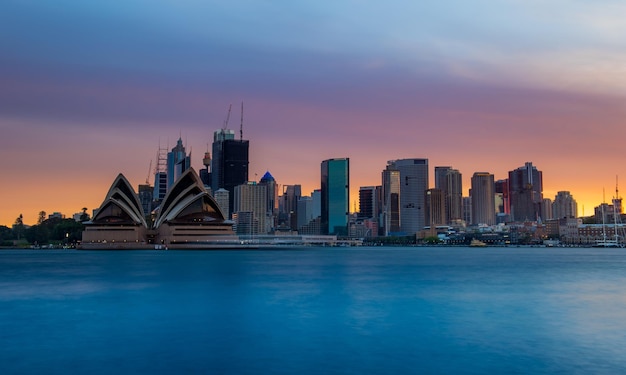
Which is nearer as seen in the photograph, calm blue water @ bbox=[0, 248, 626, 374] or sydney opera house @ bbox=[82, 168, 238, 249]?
calm blue water @ bbox=[0, 248, 626, 374]

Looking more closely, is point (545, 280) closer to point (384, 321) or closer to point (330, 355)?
point (384, 321)

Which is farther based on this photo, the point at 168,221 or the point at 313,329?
the point at 168,221

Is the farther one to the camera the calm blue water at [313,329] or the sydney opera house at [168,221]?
the sydney opera house at [168,221]

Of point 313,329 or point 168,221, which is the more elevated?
point 168,221

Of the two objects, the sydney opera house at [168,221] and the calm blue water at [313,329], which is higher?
the sydney opera house at [168,221]

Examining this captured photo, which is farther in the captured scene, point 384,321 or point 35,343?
point 384,321

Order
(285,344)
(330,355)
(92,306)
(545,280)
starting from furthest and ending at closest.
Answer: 1. (545,280)
2. (92,306)
3. (285,344)
4. (330,355)

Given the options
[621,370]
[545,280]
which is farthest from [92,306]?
[545,280]

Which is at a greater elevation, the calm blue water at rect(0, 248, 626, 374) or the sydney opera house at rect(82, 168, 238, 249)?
the sydney opera house at rect(82, 168, 238, 249)
